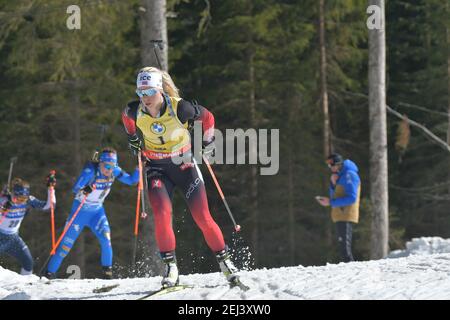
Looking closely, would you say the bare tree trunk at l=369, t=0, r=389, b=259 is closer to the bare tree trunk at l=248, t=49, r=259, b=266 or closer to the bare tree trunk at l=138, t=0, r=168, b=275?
the bare tree trunk at l=138, t=0, r=168, b=275

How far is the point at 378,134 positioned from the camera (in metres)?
12.6

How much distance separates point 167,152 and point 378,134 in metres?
7.11

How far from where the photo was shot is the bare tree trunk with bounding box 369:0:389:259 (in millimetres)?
12477

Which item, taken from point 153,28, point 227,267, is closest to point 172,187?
point 227,267

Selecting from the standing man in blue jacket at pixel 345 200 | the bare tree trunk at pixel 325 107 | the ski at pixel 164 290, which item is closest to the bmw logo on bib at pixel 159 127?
the ski at pixel 164 290

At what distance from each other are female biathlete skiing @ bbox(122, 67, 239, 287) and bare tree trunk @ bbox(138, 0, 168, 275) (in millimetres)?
3537

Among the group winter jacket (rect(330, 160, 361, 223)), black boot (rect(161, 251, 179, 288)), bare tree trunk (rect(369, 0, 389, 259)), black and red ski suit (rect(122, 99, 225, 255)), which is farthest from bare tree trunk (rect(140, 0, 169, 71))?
bare tree trunk (rect(369, 0, 389, 259))

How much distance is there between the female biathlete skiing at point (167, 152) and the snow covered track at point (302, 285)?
354 mm

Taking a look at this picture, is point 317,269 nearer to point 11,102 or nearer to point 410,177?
point 11,102

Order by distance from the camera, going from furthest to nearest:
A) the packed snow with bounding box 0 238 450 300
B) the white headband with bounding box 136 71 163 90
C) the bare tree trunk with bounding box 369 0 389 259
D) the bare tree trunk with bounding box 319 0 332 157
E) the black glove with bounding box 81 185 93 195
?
the bare tree trunk with bounding box 319 0 332 157 < the bare tree trunk with bounding box 369 0 389 259 < the black glove with bounding box 81 185 93 195 < the white headband with bounding box 136 71 163 90 < the packed snow with bounding box 0 238 450 300

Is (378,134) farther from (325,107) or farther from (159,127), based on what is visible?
(325,107)

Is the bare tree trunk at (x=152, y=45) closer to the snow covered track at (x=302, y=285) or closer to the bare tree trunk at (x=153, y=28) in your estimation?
the bare tree trunk at (x=153, y=28)

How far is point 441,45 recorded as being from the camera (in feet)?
70.4

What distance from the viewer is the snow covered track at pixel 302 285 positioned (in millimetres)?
5559
